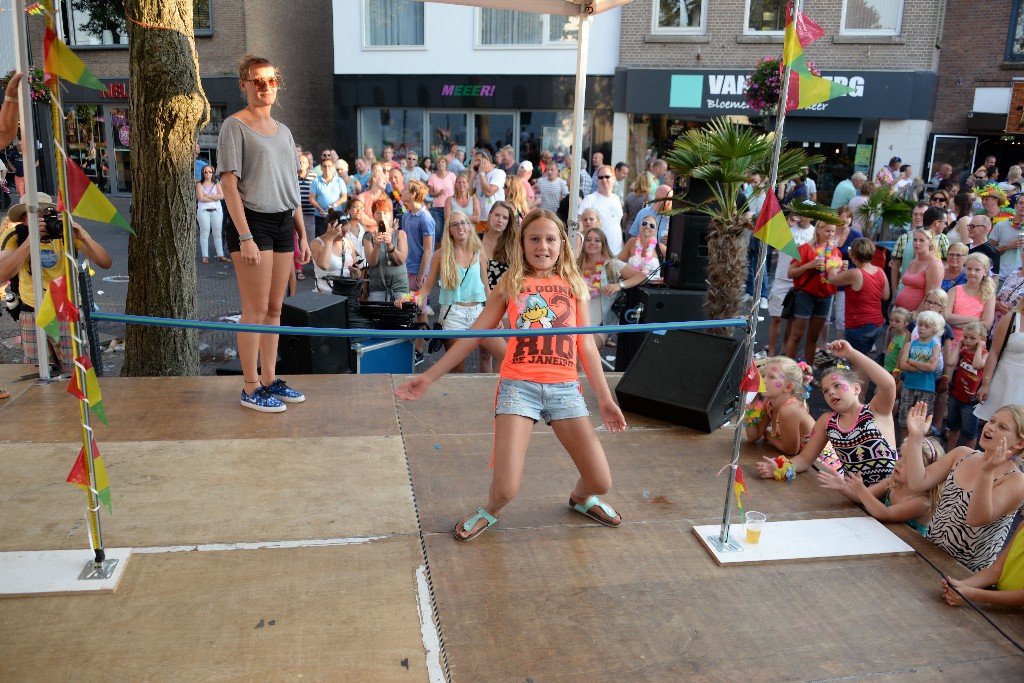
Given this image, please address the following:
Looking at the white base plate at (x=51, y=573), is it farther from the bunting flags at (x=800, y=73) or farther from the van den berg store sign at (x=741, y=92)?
the van den berg store sign at (x=741, y=92)

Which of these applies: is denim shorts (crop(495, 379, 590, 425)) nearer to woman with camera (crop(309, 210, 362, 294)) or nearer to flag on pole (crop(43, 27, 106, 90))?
flag on pole (crop(43, 27, 106, 90))

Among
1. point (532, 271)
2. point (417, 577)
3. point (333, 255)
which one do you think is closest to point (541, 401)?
point (532, 271)

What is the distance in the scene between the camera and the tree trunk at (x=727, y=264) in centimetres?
689

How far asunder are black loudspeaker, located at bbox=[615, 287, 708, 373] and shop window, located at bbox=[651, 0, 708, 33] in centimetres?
1469

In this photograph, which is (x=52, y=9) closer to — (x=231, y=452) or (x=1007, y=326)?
(x=231, y=452)

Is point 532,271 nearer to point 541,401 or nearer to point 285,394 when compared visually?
point 541,401

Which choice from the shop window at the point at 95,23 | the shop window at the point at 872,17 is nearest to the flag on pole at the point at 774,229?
the shop window at the point at 872,17

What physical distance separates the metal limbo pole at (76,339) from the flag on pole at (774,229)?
2764 millimetres

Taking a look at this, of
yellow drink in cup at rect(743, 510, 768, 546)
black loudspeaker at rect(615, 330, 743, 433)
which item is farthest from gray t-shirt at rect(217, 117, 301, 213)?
yellow drink in cup at rect(743, 510, 768, 546)

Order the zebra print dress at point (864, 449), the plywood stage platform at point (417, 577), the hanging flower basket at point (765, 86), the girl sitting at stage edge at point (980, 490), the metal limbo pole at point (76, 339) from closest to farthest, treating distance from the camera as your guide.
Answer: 1. the plywood stage platform at point (417, 577)
2. the metal limbo pole at point (76, 339)
3. the girl sitting at stage edge at point (980, 490)
4. the zebra print dress at point (864, 449)
5. the hanging flower basket at point (765, 86)

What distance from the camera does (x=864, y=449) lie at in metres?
4.44

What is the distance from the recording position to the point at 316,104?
80.2 ft

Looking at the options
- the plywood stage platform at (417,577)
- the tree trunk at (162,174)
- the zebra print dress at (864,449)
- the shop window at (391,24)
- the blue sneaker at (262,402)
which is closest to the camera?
the plywood stage platform at (417,577)

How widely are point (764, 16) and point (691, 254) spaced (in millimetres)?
14694
